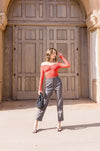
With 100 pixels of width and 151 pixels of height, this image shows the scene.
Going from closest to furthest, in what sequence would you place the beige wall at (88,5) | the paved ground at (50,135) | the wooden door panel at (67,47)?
the paved ground at (50,135), the beige wall at (88,5), the wooden door panel at (67,47)

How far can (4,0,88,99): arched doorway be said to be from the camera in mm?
6824

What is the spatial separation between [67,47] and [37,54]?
1.30 m

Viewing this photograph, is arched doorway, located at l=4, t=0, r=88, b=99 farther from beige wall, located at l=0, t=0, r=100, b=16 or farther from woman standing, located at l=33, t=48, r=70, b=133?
woman standing, located at l=33, t=48, r=70, b=133

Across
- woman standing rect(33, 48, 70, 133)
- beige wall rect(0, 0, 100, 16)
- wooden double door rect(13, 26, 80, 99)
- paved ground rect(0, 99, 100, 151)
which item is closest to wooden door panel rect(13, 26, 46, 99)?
wooden double door rect(13, 26, 80, 99)

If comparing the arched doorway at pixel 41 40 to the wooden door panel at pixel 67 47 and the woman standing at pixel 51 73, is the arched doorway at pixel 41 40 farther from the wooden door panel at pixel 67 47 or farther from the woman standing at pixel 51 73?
the woman standing at pixel 51 73

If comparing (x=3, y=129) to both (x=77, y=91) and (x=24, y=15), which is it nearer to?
(x=77, y=91)

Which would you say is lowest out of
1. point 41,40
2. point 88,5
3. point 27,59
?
point 27,59

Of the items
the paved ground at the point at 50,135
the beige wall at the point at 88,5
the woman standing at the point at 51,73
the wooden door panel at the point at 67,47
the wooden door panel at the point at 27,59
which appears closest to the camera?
the paved ground at the point at 50,135

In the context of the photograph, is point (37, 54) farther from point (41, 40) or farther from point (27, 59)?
point (41, 40)

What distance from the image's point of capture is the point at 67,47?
6.97 metres

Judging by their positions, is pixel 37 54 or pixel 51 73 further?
pixel 37 54

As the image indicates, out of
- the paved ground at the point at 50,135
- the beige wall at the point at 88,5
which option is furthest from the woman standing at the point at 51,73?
the beige wall at the point at 88,5

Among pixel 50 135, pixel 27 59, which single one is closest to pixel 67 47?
pixel 27 59

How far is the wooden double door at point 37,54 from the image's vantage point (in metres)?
6.80
